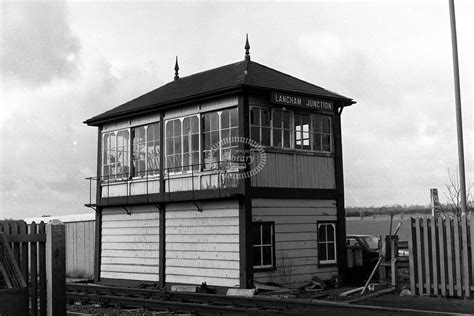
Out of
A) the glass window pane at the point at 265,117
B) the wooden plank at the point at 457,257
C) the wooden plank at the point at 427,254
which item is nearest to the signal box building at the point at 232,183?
the glass window pane at the point at 265,117

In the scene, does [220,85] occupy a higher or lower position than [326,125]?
higher

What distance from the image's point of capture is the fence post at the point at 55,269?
305 inches

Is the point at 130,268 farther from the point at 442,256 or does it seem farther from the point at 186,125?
the point at 442,256

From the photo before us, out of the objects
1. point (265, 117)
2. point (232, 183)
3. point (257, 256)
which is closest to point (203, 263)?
point (257, 256)

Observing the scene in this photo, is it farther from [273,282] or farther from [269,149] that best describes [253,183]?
[273,282]

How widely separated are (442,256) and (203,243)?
22.7ft

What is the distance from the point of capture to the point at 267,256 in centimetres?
1738

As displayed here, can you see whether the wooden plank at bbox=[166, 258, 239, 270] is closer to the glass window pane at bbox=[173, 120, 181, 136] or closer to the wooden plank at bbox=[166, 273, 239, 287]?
the wooden plank at bbox=[166, 273, 239, 287]

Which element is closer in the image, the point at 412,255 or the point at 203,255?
the point at 412,255

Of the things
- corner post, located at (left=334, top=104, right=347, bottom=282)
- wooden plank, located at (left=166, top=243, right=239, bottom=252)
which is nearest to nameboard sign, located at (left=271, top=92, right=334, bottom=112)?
corner post, located at (left=334, top=104, right=347, bottom=282)

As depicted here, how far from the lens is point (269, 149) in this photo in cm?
1773

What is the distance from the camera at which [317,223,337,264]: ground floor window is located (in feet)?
62.1

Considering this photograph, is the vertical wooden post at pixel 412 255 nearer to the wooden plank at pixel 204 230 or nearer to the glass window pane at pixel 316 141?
the wooden plank at pixel 204 230

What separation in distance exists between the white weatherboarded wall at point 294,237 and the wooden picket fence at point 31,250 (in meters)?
9.62
